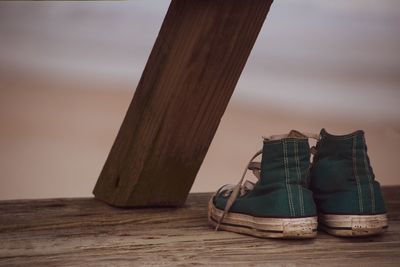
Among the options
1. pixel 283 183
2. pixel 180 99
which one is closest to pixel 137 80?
pixel 180 99

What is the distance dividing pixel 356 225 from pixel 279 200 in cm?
16

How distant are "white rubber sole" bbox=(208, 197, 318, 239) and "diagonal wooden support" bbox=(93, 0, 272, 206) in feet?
0.77

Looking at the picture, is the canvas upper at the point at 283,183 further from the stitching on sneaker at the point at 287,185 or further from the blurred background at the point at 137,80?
the blurred background at the point at 137,80

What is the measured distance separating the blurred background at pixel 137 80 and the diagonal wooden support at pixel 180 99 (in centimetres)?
76

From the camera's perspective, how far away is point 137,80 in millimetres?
2295

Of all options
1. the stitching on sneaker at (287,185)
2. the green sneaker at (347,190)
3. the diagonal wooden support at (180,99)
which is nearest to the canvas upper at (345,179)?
the green sneaker at (347,190)

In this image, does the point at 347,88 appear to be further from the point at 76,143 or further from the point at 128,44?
the point at 76,143

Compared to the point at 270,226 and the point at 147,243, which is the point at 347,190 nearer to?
the point at 270,226

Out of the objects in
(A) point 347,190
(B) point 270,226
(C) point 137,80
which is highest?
(A) point 347,190

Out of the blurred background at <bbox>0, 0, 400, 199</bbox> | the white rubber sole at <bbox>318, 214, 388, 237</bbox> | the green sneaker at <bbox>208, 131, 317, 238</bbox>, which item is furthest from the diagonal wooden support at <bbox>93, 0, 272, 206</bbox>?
the blurred background at <bbox>0, 0, 400, 199</bbox>

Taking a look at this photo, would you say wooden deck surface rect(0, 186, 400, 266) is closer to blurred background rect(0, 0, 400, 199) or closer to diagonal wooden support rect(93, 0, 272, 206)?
diagonal wooden support rect(93, 0, 272, 206)

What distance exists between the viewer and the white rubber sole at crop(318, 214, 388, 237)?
3.72 feet

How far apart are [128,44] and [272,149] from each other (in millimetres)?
1276

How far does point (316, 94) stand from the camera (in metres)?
2.32
